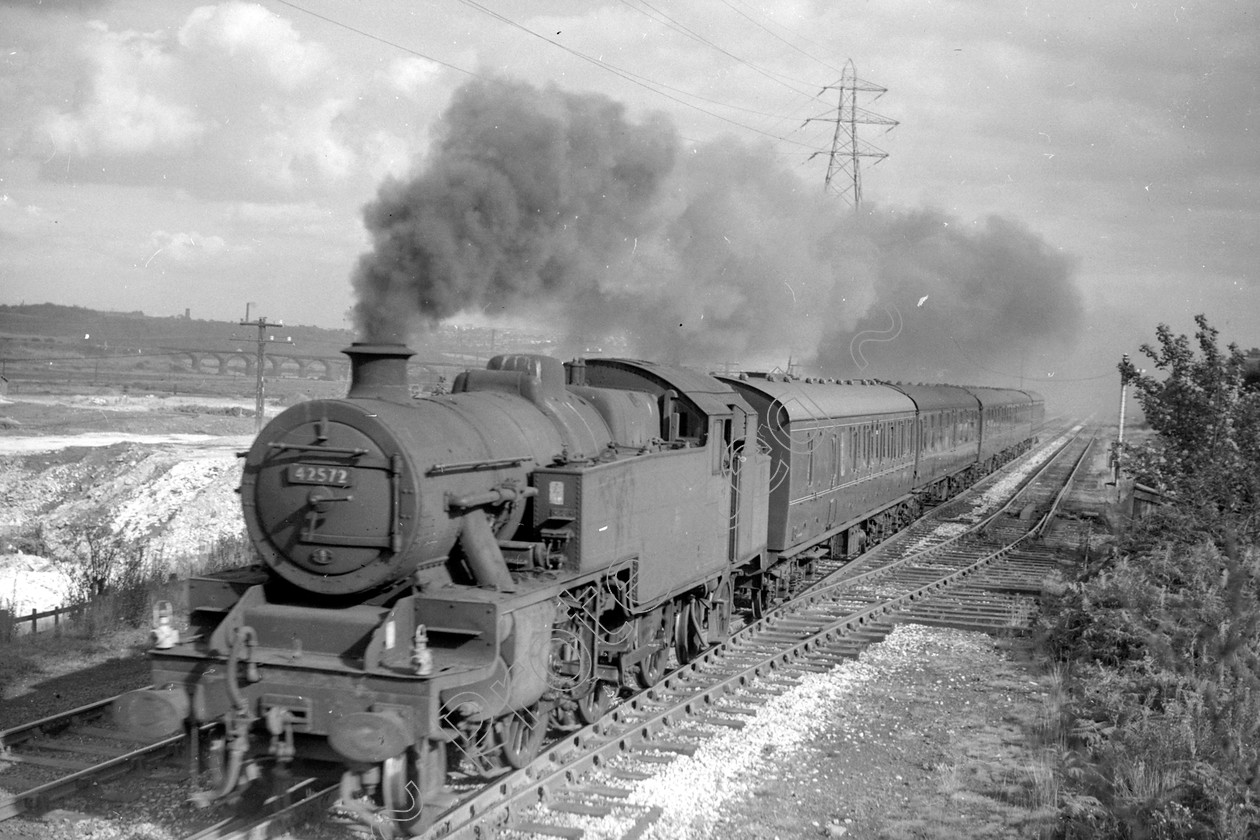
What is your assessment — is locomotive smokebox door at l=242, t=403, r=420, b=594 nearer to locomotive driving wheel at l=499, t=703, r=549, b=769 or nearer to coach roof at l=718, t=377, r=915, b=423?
locomotive driving wheel at l=499, t=703, r=549, b=769

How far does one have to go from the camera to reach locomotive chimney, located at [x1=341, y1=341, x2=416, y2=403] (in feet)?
A: 22.4

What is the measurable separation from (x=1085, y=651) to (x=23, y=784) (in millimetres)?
9162

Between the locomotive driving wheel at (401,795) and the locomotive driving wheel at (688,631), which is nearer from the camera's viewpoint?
the locomotive driving wheel at (401,795)

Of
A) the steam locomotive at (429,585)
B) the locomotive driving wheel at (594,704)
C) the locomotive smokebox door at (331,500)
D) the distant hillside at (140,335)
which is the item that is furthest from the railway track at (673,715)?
the distant hillside at (140,335)

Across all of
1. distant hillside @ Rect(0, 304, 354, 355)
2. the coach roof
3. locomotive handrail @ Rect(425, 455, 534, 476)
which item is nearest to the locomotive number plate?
locomotive handrail @ Rect(425, 455, 534, 476)

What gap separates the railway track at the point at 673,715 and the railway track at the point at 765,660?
15 millimetres

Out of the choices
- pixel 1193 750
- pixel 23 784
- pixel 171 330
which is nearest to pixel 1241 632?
pixel 1193 750

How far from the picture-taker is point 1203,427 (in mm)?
11984

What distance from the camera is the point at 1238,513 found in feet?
37.8

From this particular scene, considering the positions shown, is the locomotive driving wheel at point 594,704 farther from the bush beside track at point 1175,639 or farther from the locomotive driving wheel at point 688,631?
the bush beside track at point 1175,639

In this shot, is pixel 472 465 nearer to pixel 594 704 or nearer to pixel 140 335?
pixel 594 704

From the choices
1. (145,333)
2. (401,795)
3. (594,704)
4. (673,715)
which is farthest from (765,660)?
(145,333)

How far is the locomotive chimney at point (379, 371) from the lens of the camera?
268 inches

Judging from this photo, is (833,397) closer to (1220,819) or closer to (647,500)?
(647,500)
